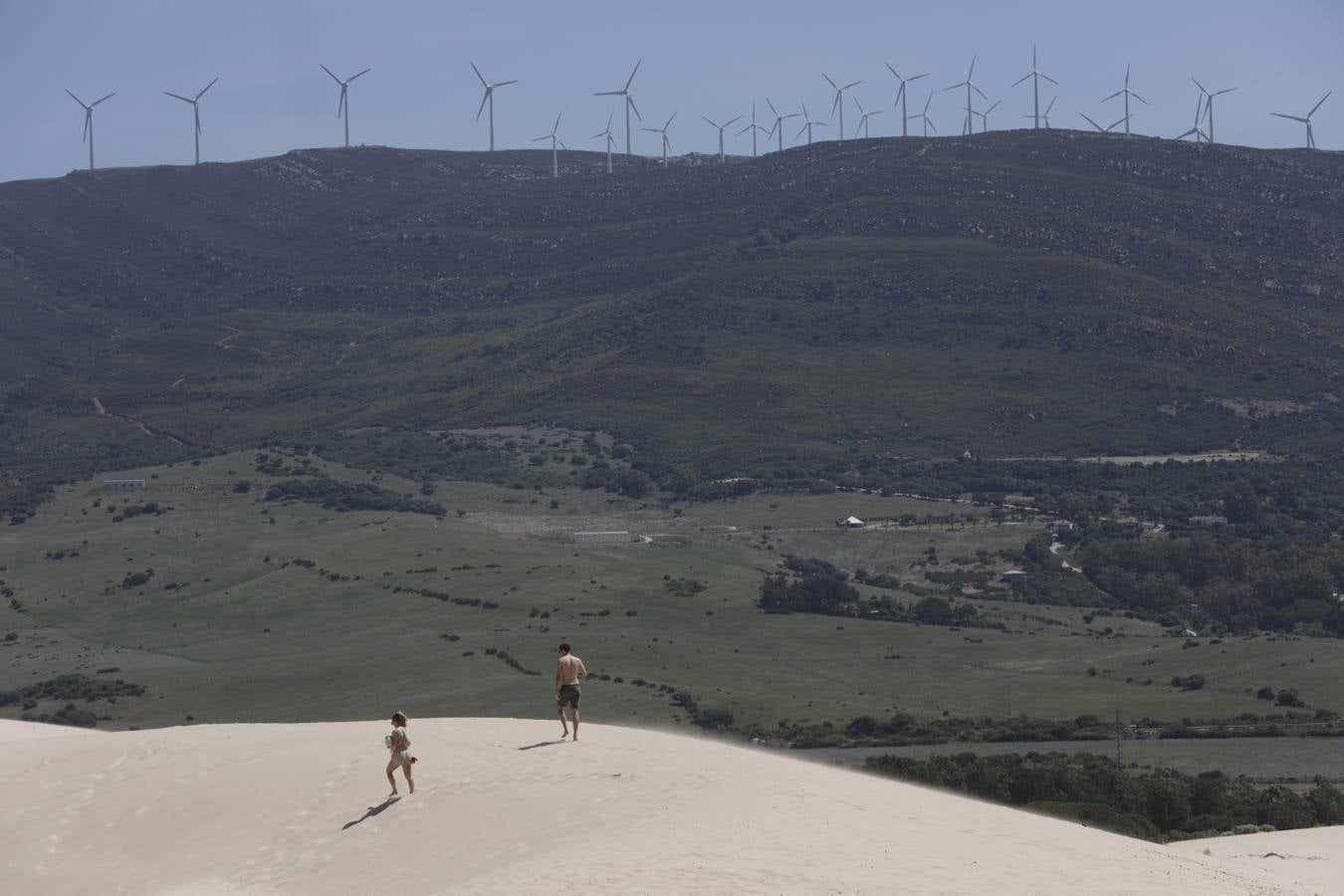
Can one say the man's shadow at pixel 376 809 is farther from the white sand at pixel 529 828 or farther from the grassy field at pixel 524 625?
the grassy field at pixel 524 625

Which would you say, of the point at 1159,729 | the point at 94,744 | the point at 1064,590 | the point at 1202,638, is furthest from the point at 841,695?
the point at 94,744

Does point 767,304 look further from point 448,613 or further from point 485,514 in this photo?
→ point 448,613

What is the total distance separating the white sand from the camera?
86.2ft

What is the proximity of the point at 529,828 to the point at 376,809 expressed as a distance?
357 cm

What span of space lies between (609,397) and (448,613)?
78143 millimetres

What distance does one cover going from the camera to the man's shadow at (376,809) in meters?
31.0

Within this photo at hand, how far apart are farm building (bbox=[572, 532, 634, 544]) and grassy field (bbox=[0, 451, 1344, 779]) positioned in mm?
1844

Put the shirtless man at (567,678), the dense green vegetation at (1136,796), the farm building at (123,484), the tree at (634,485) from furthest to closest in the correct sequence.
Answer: the tree at (634,485) < the farm building at (123,484) < the dense green vegetation at (1136,796) < the shirtless man at (567,678)

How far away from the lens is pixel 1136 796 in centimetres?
4478

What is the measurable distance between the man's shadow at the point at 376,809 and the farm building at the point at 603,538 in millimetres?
94920

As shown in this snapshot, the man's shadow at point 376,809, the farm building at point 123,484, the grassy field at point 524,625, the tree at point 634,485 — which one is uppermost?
the farm building at point 123,484

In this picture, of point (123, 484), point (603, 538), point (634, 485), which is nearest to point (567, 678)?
point (603, 538)

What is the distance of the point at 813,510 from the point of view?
456 ft

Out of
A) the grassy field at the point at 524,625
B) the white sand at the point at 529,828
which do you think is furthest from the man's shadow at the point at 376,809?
the grassy field at the point at 524,625
